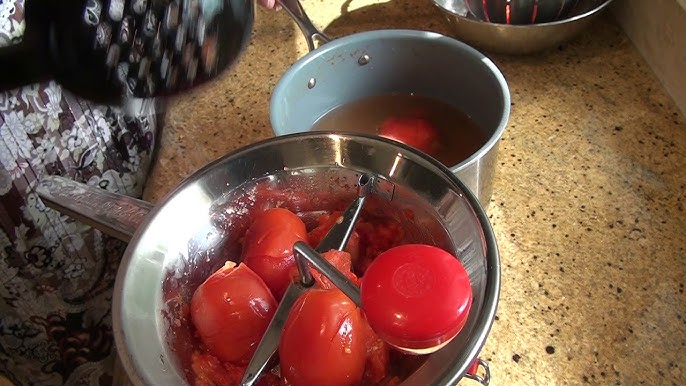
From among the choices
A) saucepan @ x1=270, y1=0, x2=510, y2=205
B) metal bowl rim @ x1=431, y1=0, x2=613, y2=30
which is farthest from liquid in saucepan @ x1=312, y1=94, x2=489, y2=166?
metal bowl rim @ x1=431, y1=0, x2=613, y2=30

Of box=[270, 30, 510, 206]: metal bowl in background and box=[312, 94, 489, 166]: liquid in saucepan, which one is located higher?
box=[270, 30, 510, 206]: metal bowl in background

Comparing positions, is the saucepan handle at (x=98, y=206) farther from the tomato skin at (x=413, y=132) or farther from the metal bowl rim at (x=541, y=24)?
the metal bowl rim at (x=541, y=24)

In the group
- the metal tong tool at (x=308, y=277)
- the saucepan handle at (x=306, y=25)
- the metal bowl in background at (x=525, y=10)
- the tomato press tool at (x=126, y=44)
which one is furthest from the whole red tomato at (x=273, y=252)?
the metal bowl in background at (x=525, y=10)

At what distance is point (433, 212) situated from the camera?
0.46 meters

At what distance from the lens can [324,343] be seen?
40 cm

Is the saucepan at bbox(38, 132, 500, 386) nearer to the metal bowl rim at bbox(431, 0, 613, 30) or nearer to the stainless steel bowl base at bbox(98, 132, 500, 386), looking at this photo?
the stainless steel bowl base at bbox(98, 132, 500, 386)

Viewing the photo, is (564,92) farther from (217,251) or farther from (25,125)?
(25,125)

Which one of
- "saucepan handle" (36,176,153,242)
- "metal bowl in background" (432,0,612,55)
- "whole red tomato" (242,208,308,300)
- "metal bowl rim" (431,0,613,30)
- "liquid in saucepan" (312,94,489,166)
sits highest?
"saucepan handle" (36,176,153,242)

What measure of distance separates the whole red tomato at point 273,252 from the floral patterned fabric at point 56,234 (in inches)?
8.0

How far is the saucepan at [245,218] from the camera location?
0.39 metres

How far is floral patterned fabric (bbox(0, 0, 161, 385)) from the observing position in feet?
2.12

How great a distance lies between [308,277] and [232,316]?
6 centimetres

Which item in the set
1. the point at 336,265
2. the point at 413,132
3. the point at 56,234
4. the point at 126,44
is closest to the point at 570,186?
the point at 413,132

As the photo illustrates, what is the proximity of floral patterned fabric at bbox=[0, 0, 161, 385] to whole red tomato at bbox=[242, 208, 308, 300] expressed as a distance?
0.67 ft
